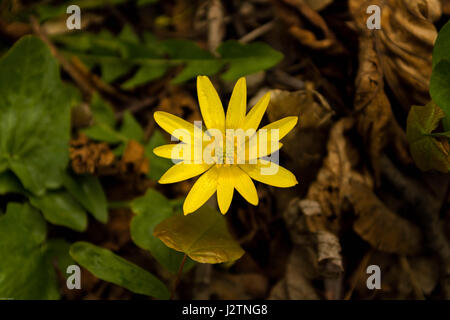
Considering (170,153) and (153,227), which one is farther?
(153,227)

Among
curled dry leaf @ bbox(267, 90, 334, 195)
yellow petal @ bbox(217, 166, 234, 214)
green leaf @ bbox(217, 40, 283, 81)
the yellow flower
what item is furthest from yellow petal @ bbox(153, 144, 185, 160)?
green leaf @ bbox(217, 40, 283, 81)

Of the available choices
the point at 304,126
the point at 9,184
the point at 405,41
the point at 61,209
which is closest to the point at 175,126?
the point at 304,126

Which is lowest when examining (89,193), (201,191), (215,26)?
(89,193)

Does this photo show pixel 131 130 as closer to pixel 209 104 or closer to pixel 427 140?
pixel 209 104

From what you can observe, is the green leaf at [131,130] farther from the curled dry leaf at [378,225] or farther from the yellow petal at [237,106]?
the curled dry leaf at [378,225]

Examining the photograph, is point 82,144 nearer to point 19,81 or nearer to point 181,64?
point 19,81

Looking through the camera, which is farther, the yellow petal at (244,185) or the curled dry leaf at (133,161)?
the curled dry leaf at (133,161)

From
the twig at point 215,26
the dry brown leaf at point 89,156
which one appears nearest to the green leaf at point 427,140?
the twig at point 215,26
